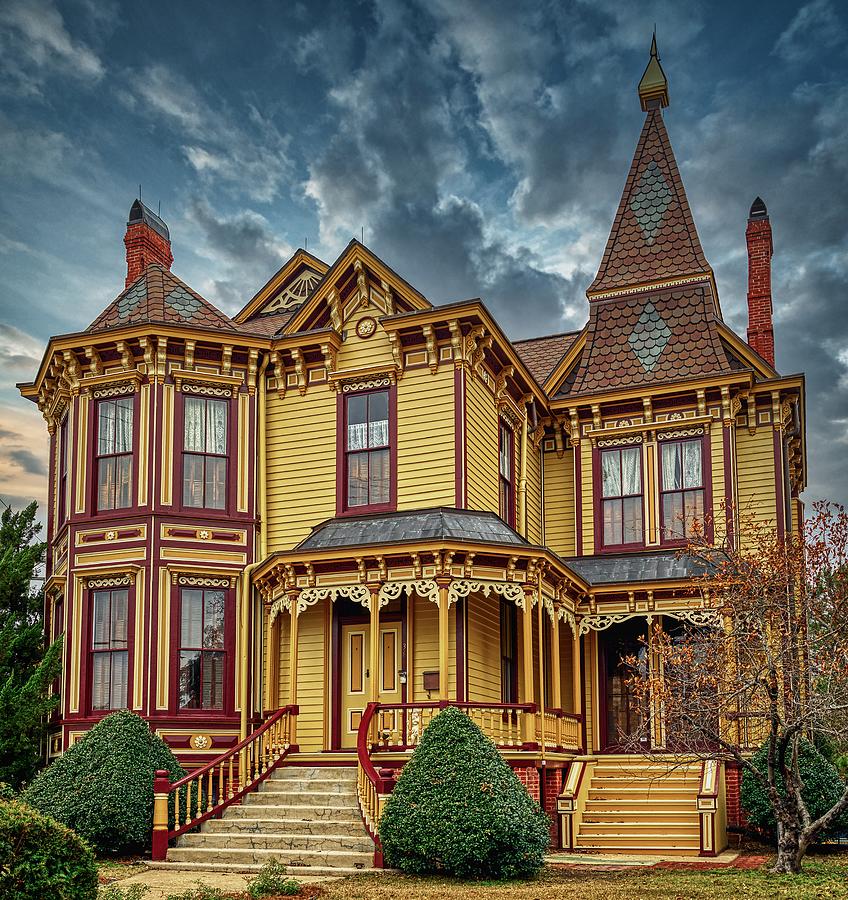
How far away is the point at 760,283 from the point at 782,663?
13900 millimetres

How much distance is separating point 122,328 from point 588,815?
12388mm

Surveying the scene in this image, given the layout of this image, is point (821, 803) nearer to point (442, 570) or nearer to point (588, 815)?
point (588, 815)

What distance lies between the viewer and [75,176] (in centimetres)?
2177

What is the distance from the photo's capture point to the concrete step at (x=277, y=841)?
15.7 m

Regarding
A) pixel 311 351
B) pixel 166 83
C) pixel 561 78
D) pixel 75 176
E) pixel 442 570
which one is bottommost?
pixel 442 570

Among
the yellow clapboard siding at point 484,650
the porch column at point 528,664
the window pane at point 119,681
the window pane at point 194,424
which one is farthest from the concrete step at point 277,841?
the window pane at point 194,424

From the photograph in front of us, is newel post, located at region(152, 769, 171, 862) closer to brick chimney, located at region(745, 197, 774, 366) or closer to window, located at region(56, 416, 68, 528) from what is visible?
window, located at region(56, 416, 68, 528)

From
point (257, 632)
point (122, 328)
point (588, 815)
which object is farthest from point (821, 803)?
point (122, 328)

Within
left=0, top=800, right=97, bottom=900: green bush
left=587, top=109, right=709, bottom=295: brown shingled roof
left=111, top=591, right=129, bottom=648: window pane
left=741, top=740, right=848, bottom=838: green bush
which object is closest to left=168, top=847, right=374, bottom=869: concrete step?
left=111, top=591, right=129, bottom=648: window pane

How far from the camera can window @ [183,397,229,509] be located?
21.7 m

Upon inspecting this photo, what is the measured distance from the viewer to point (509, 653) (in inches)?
875

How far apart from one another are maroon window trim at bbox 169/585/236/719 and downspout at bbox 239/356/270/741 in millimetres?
191

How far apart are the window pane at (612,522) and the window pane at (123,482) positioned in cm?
1009

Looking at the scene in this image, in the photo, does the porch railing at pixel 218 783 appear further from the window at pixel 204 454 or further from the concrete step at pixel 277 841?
the window at pixel 204 454
